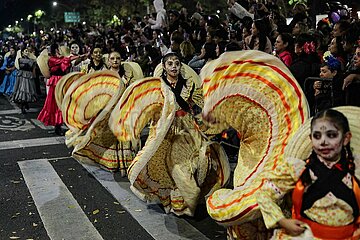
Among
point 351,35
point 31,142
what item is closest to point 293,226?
point 351,35

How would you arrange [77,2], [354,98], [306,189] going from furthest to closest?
[77,2], [354,98], [306,189]

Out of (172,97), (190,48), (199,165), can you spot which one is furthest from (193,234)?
(190,48)

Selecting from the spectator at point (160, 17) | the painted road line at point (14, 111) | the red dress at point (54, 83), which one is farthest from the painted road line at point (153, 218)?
the painted road line at point (14, 111)

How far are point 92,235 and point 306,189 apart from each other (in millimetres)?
2753

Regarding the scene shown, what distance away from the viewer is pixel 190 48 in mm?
9430

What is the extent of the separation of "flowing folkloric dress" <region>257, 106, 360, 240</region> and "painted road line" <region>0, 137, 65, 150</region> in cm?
718

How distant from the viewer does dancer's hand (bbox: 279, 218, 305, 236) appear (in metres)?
2.99

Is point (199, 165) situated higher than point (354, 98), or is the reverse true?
point (354, 98)

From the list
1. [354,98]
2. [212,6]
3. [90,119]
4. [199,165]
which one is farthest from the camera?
[212,6]

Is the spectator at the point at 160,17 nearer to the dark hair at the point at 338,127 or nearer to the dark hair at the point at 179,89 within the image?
the dark hair at the point at 179,89

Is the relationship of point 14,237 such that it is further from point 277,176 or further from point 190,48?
point 190,48

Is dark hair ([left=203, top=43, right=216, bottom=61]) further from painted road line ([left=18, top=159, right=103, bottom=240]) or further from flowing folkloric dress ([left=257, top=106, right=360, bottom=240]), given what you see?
flowing folkloric dress ([left=257, top=106, right=360, bottom=240])

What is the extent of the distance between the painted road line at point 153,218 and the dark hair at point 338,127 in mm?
2242

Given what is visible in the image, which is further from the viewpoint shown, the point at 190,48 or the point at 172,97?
the point at 190,48
